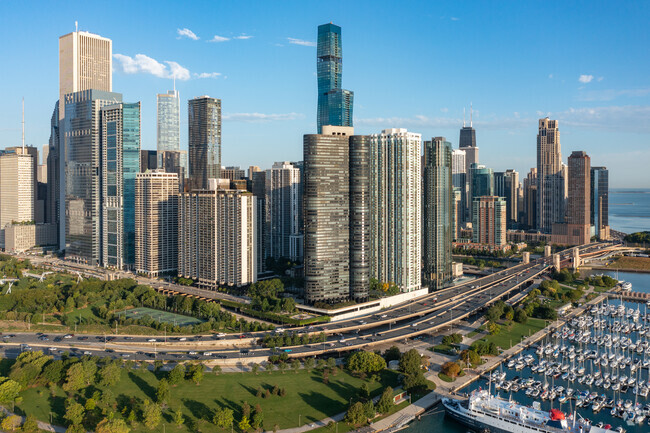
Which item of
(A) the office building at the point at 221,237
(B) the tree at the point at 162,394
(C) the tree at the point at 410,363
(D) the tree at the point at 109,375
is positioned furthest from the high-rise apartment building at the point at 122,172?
(C) the tree at the point at 410,363

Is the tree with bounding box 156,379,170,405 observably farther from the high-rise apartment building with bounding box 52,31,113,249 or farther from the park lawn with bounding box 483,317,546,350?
the high-rise apartment building with bounding box 52,31,113,249


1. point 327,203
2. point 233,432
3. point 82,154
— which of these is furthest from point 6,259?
point 233,432

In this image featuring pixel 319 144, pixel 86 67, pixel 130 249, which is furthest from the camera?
pixel 86 67

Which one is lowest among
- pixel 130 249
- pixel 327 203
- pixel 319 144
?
pixel 130 249

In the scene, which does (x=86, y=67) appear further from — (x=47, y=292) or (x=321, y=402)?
(x=321, y=402)

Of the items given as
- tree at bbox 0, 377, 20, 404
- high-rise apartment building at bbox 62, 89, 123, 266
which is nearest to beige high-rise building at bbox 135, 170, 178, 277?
high-rise apartment building at bbox 62, 89, 123, 266
